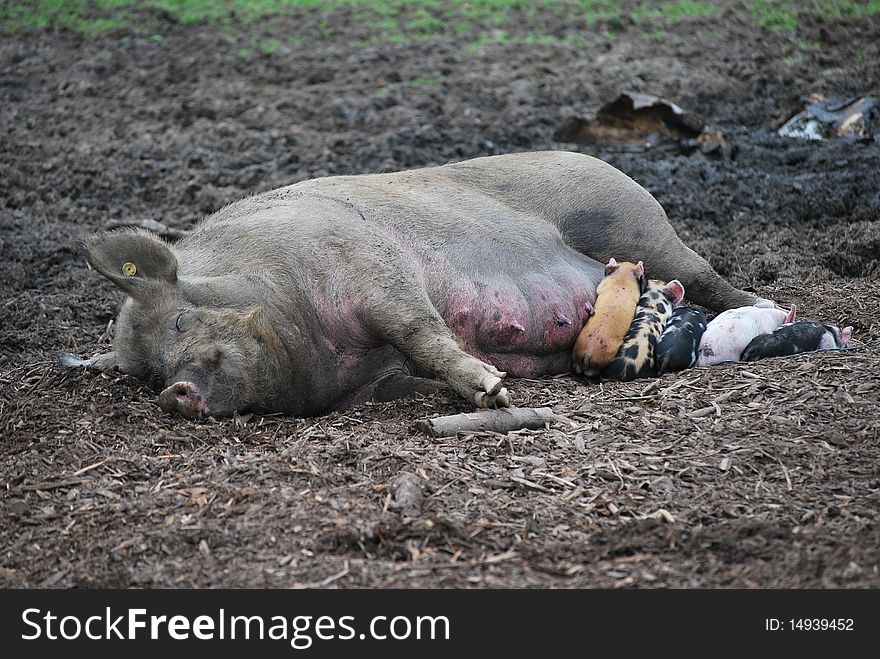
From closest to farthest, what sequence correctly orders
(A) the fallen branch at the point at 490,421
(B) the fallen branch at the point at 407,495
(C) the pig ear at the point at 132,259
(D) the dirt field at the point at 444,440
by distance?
(D) the dirt field at the point at 444,440, (B) the fallen branch at the point at 407,495, (A) the fallen branch at the point at 490,421, (C) the pig ear at the point at 132,259

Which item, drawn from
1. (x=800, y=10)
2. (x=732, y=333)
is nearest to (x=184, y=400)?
(x=732, y=333)

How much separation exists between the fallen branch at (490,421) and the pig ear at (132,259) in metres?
1.35

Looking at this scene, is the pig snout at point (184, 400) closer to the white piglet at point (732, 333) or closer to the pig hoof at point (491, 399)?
the pig hoof at point (491, 399)

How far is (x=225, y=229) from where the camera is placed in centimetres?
528

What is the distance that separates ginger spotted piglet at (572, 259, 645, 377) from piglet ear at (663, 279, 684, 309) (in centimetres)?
19

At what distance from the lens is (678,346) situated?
529cm

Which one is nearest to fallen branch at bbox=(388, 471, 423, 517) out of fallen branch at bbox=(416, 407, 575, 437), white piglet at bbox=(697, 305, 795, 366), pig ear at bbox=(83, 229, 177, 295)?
fallen branch at bbox=(416, 407, 575, 437)

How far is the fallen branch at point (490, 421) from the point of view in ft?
14.3

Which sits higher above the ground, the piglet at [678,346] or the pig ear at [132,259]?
the pig ear at [132,259]

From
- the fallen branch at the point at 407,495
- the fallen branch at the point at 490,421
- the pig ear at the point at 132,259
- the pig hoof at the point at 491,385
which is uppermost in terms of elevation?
the pig ear at the point at 132,259

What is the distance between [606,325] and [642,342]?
0.22 m

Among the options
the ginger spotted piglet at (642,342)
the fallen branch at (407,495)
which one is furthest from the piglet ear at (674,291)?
the fallen branch at (407,495)

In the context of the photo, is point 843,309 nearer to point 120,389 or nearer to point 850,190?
point 850,190

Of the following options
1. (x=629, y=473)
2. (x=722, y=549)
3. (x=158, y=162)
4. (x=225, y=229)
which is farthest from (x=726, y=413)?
(x=158, y=162)
